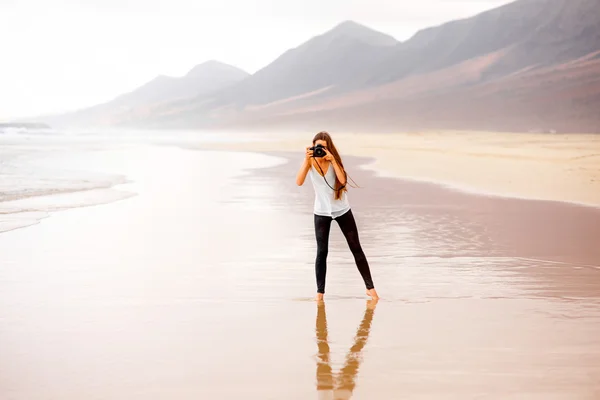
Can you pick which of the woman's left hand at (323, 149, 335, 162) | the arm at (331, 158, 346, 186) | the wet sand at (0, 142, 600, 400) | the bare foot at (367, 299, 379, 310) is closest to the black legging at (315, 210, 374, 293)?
the bare foot at (367, 299, 379, 310)

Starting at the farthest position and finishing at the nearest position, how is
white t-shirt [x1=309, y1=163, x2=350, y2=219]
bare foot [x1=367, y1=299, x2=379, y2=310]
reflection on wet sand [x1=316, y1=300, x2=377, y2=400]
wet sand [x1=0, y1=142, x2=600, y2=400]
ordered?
1. white t-shirt [x1=309, y1=163, x2=350, y2=219]
2. bare foot [x1=367, y1=299, x2=379, y2=310]
3. wet sand [x1=0, y1=142, x2=600, y2=400]
4. reflection on wet sand [x1=316, y1=300, x2=377, y2=400]

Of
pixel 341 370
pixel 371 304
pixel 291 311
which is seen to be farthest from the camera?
pixel 371 304

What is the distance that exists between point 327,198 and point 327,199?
1cm

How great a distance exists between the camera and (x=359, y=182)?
26.4 m

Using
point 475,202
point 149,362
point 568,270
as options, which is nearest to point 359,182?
point 475,202

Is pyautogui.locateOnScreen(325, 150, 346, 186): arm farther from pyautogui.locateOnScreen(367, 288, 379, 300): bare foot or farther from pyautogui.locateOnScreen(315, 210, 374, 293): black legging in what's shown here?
pyautogui.locateOnScreen(367, 288, 379, 300): bare foot

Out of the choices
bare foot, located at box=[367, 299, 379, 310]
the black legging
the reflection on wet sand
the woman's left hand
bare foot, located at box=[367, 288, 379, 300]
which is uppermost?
the woman's left hand

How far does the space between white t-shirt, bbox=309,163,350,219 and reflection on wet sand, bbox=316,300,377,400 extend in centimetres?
115

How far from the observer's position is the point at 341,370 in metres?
6.12

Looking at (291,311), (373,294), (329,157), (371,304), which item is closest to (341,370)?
(291,311)

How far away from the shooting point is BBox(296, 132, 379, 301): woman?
325 inches

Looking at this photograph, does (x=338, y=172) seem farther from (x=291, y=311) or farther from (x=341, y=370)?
(x=341, y=370)

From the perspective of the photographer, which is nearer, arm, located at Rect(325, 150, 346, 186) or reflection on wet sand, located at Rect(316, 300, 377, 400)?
reflection on wet sand, located at Rect(316, 300, 377, 400)

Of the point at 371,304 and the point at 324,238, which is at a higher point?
the point at 324,238
